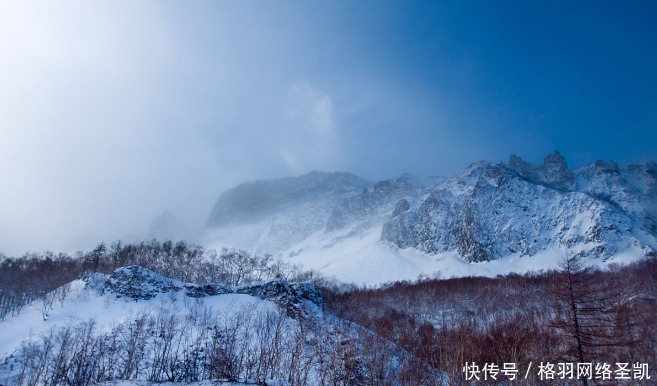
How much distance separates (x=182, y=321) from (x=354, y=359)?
15286 millimetres

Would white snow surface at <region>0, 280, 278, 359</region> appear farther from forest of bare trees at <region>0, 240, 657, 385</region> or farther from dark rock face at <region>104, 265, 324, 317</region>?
forest of bare trees at <region>0, 240, 657, 385</region>

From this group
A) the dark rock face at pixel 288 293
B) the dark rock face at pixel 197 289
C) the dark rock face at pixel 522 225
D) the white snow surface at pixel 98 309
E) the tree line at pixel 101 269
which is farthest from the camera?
the dark rock face at pixel 522 225

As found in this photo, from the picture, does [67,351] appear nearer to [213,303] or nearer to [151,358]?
[151,358]

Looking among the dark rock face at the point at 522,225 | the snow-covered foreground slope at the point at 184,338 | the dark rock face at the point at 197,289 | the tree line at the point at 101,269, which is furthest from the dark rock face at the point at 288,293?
the dark rock face at the point at 522,225

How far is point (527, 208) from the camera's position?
190000 millimetres

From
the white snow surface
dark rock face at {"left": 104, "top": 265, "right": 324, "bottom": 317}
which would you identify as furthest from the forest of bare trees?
dark rock face at {"left": 104, "top": 265, "right": 324, "bottom": 317}

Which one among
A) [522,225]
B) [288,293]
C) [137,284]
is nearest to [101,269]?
[137,284]

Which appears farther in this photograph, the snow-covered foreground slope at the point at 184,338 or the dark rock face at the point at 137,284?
the dark rock face at the point at 137,284

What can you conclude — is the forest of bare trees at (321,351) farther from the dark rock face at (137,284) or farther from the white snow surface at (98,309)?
the dark rock face at (137,284)

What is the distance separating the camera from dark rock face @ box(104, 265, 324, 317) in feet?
120

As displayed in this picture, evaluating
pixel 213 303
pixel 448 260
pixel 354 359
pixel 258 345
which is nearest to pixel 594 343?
pixel 354 359

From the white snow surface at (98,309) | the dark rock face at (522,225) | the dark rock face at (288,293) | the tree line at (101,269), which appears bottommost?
the white snow surface at (98,309)

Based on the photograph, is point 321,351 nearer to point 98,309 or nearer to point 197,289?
point 197,289

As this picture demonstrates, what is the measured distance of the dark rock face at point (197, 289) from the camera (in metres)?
36.5
